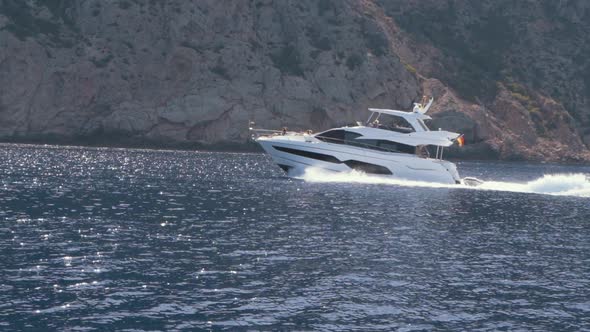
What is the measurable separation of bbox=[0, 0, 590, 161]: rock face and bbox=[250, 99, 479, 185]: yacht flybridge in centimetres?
3992

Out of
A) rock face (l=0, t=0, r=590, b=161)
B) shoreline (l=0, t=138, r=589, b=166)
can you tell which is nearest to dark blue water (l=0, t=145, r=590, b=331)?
shoreline (l=0, t=138, r=589, b=166)

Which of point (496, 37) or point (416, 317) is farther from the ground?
point (496, 37)

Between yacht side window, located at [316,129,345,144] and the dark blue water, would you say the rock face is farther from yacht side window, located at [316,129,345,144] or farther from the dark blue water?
the dark blue water

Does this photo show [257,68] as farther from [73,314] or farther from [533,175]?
[73,314]

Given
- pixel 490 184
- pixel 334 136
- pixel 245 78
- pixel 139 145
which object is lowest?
pixel 139 145

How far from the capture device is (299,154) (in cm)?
5522

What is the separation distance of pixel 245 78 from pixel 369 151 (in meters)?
45.4

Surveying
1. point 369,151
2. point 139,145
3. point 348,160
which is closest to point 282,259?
point 348,160

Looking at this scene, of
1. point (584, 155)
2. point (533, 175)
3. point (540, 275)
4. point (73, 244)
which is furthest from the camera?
point (584, 155)

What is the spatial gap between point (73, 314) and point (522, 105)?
108496 mm

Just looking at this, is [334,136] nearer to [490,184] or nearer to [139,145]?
[490,184]

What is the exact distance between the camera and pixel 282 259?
26203 mm

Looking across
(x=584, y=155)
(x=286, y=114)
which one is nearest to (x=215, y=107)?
(x=286, y=114)

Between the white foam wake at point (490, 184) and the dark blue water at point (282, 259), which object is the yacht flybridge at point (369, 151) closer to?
the white foam wake at point (490, 184)
